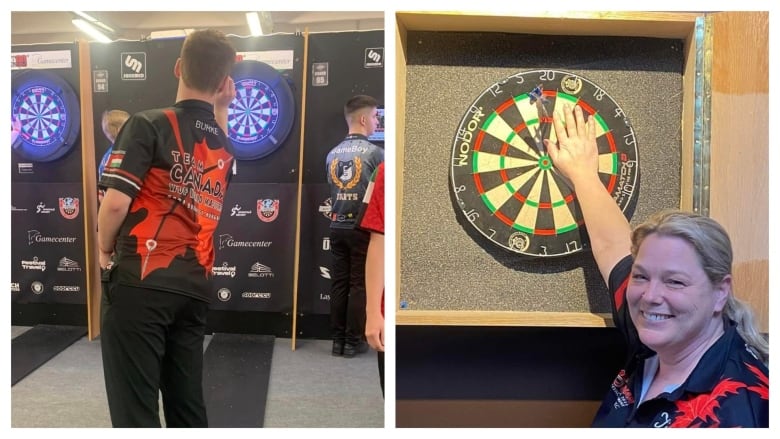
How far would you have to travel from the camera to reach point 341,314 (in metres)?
1.21

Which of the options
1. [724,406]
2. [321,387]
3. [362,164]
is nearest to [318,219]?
[362,164]

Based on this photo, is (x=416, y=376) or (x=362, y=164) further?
(x=416, y=376)

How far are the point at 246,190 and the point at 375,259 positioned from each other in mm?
296

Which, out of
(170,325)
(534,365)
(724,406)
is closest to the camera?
(724,406)

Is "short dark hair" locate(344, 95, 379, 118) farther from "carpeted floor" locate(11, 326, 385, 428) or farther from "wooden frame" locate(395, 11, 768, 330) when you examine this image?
"carpeted floor" locate(11, 326, 385, 428)

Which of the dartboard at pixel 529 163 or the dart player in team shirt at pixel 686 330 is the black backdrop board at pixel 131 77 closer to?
the dartboard at pixel 529 163

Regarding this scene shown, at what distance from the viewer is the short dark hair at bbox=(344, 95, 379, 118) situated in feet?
3.85

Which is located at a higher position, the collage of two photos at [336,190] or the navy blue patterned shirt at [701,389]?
the collage of two photos at [336,190]

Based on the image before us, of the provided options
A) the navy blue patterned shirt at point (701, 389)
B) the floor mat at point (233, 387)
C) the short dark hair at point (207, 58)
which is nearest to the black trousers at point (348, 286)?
the floor mat at point (233, 387)

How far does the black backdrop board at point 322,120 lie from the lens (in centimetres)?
117

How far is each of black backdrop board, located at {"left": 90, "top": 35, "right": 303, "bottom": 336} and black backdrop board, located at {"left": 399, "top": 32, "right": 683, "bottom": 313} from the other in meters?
0.24

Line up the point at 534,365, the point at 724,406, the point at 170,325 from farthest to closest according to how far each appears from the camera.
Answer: the point at 534,365 → the point at 170,325 → the point at 724,406
